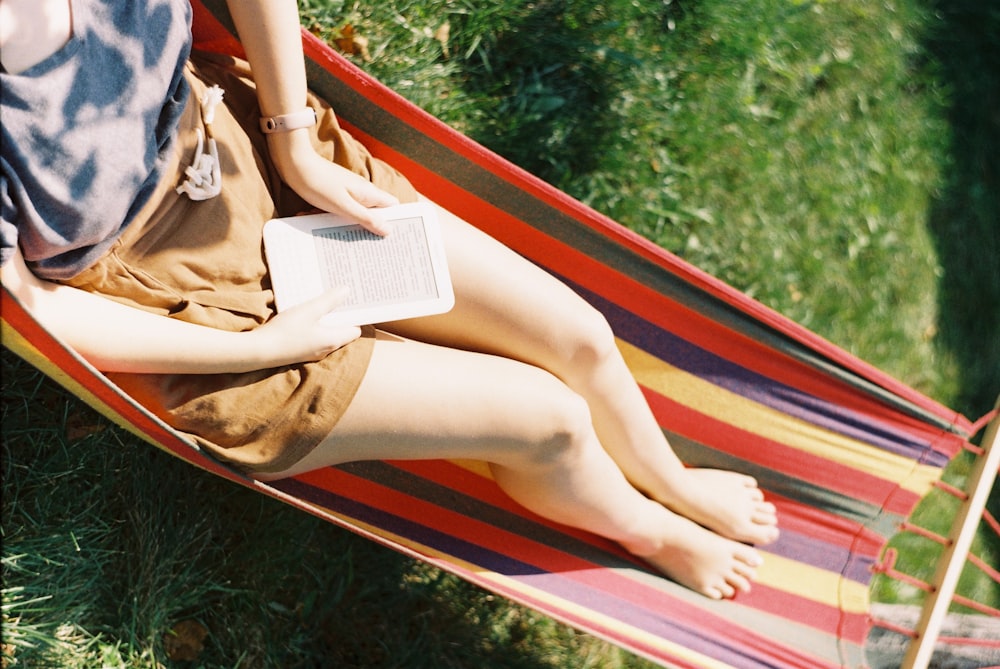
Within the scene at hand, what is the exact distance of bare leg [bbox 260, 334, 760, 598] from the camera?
5.79 ft

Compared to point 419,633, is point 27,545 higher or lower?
higher

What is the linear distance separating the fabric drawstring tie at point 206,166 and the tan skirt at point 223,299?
0.7 inches

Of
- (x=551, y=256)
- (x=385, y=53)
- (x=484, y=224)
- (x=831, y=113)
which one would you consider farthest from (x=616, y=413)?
(x=831, y=113)

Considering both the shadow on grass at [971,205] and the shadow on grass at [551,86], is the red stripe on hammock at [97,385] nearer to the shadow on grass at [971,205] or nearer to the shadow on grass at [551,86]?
the shadow on grass at [551,86]

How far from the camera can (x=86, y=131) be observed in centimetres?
143

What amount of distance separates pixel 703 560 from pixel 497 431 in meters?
0.80

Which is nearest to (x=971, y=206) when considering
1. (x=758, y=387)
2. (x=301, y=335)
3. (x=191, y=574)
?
(x=758, y=387)

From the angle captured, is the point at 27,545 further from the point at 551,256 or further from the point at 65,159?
the point at 551,256

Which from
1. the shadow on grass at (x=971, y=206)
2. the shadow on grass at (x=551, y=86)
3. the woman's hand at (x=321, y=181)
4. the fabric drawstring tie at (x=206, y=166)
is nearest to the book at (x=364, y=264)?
the woman's hand at (x=321, y=181)

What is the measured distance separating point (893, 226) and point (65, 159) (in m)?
2.81

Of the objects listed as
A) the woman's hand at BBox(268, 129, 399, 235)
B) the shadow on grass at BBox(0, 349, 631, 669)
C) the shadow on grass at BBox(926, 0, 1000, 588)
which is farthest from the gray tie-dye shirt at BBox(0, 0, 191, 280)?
the shadow on grass at BBox(926, 0, 1000, 588)

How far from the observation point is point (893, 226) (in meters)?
3.25

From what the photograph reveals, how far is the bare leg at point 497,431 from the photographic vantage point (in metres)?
1.77

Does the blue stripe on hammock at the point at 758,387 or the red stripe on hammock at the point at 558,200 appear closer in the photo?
the red stripe on hammock at the point at 558,200
